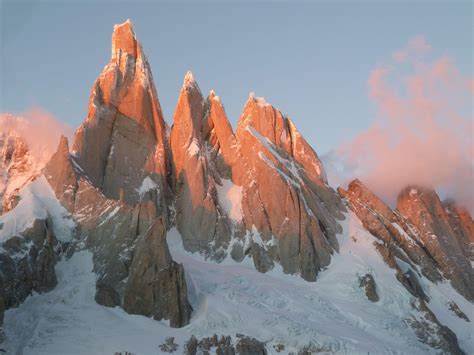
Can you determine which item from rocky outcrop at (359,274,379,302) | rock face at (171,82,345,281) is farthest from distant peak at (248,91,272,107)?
rocky outcrop at (359,274,379,302)

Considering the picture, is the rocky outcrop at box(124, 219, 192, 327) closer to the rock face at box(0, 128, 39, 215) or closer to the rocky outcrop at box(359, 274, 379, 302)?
the rock face at box(0, 128, 39, 215)

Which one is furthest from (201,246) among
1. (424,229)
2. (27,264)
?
(424,229)

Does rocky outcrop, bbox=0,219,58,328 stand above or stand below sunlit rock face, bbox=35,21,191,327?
below

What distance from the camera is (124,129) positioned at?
94125 millimetres

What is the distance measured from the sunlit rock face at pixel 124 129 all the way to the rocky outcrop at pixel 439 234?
52.8 meters

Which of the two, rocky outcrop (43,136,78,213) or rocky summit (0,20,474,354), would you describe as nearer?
rocky summit (0,20,474,354)

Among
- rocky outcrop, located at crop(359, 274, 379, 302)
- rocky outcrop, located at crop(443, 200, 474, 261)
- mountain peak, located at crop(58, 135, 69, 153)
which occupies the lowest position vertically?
rocky outcrop, located at crop(359, 274, 379, 302)

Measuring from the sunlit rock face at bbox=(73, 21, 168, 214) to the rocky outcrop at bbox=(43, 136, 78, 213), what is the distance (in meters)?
3.72

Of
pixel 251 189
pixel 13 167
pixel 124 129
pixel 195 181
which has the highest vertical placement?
pixel 124 129

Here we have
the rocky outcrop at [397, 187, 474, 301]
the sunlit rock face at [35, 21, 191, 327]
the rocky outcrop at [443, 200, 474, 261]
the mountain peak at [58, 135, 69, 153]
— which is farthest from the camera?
the rocky outcrop at [443, 200, 474, 261]

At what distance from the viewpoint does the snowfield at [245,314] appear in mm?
65062

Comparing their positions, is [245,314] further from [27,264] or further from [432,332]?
[432,332]

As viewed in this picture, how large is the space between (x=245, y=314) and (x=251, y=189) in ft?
91.2

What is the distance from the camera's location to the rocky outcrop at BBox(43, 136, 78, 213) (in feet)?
267
